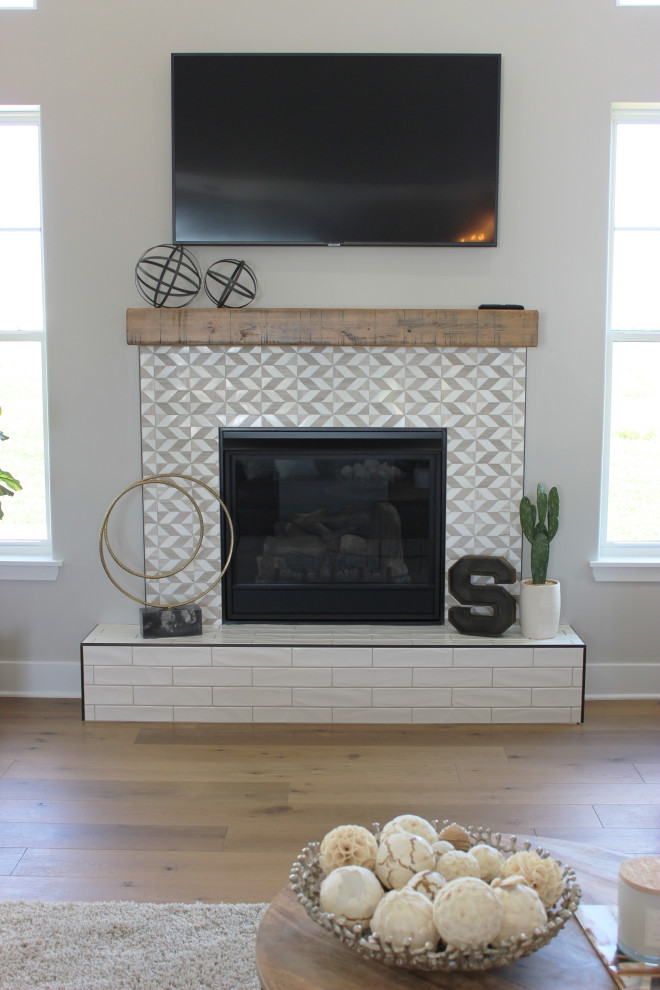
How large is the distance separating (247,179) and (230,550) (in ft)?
4.66

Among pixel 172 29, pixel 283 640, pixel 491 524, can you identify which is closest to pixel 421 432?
pixel 491 524

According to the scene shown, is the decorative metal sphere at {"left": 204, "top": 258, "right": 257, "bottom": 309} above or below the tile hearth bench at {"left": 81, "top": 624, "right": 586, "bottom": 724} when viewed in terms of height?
above

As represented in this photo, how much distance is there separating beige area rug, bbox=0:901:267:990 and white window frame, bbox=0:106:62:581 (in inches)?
60.5

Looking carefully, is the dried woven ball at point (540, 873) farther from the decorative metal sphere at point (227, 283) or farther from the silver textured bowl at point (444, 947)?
the decorative metal sphere at point (227, 283)

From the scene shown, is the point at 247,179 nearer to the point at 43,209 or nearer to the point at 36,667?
the point at 43,209

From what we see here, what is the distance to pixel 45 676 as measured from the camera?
11.0 ft

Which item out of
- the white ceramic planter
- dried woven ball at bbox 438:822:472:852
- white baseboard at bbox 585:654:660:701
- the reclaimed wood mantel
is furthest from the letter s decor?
dried woven ball at bbox 438:822:472:852

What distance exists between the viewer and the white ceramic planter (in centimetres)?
307

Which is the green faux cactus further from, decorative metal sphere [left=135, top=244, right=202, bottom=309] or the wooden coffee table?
the wooden coffee table

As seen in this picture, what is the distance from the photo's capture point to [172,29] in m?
3.09

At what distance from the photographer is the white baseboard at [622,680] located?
333 centimetres

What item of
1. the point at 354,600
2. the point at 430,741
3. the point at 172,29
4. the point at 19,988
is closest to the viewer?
the point at 19,988

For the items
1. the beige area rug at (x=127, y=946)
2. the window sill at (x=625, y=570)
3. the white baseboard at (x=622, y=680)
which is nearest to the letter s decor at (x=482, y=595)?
the window sill at (x=625, y=570)

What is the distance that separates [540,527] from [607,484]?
17.6 inches
